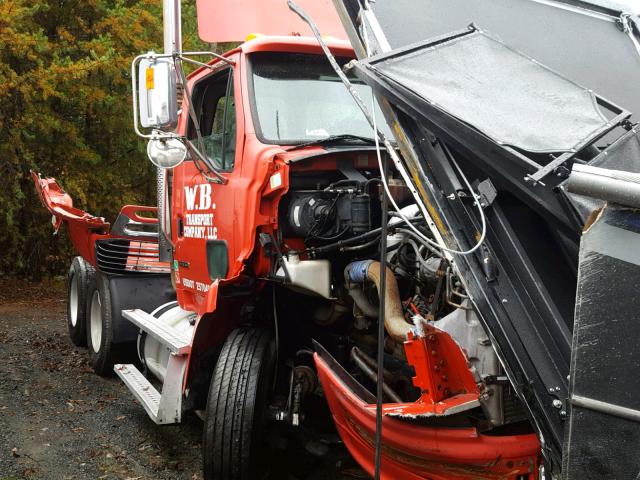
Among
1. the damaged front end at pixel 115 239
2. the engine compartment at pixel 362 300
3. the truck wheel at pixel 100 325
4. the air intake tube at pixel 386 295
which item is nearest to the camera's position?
the engine compartment at pixel 362 300

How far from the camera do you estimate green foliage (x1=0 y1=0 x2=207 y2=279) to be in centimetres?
1079

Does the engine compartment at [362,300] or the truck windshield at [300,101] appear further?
the truck windshield at [300,101]

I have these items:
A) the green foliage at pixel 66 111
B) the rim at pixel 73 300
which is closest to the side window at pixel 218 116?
the rim at pixel 73 300

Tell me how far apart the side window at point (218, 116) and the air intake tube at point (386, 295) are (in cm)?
119

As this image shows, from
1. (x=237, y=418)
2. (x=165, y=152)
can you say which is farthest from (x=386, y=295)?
(x=165, y=152)

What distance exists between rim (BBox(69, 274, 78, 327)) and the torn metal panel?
21.7 ft

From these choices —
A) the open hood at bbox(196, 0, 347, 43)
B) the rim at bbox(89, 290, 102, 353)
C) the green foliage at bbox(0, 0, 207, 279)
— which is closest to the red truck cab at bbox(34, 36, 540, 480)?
the open hood at bbox(196, 0, 347, 43)

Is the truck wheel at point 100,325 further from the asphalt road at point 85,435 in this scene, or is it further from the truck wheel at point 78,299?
the truck wheel at point 78,299

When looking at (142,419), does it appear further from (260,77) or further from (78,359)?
(260,77)

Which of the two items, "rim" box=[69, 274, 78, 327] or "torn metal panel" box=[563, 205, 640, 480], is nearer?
"torn metal panel" box=[563, 205, 640, 480]

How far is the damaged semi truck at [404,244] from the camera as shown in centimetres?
224

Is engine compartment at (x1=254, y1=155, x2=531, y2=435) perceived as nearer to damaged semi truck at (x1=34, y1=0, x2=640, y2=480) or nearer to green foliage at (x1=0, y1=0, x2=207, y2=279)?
damaged semi truck at (x1=34, y1=0, x2=640, y2=480)

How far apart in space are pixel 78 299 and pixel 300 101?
167 inches

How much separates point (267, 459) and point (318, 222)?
4.24 feet
